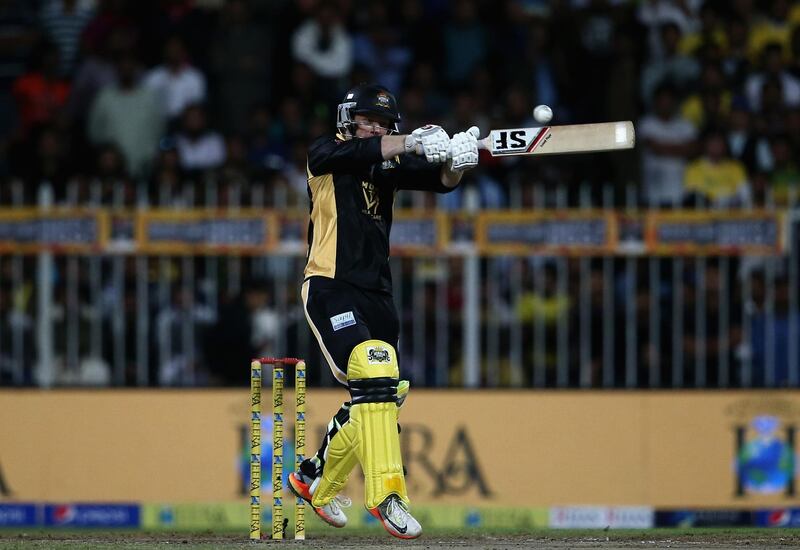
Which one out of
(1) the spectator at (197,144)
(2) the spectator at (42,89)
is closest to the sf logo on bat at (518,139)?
(1) the spectator at (197,144)

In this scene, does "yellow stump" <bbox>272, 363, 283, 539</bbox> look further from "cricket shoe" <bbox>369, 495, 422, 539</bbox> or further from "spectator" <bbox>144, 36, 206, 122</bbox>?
"spectator" <bbox>144, 36, 206, 122</bbox>

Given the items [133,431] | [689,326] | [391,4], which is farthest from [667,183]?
[133,431]

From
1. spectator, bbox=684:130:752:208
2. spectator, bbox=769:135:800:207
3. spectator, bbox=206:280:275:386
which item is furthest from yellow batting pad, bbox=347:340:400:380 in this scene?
spectator, bbox=769:135:800:207

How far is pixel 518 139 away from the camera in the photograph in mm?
9633

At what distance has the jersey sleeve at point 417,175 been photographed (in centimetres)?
966

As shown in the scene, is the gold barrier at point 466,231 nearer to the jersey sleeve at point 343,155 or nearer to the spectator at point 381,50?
the spectator at point 381,50

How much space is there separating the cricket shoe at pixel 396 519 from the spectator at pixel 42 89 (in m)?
9.24

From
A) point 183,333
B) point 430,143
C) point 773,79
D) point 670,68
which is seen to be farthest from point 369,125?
point 670,68

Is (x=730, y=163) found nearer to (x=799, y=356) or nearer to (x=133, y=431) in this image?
(x=799, y=356)

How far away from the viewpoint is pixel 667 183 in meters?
16.3

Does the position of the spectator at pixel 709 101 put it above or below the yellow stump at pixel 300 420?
above

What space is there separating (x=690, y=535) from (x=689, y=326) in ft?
12.9

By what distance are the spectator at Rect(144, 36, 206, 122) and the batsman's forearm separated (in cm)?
795

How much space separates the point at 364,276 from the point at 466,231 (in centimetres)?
468
